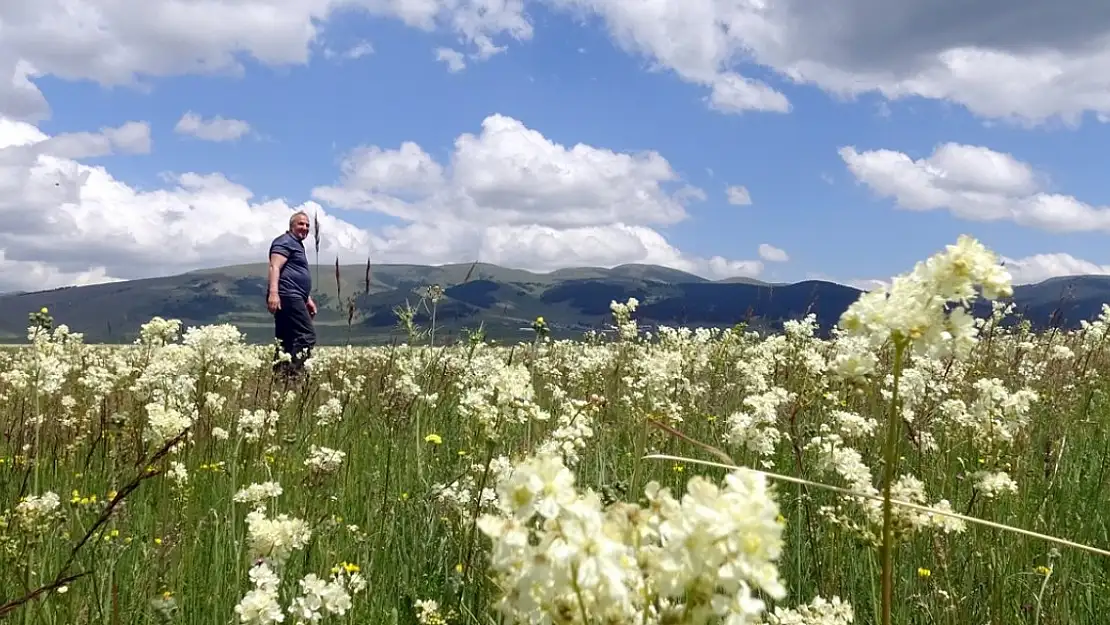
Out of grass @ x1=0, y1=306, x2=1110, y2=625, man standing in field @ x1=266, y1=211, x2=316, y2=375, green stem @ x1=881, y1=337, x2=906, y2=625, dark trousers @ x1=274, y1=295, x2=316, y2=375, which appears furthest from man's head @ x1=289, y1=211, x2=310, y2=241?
green stem @ x1=881, y1=337, x2=906, y2=625

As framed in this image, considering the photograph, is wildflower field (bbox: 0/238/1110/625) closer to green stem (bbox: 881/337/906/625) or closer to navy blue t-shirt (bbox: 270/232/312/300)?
green stem (bbox: 881/337/906/625)

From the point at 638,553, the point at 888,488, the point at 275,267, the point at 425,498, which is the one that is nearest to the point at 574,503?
the point at 638,553

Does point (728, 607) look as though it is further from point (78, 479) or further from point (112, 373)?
point (112, 373)

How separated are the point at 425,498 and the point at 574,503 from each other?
3.14m

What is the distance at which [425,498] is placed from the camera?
14.2ft

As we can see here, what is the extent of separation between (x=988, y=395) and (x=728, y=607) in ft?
12.9

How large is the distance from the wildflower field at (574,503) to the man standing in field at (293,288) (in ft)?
13.9

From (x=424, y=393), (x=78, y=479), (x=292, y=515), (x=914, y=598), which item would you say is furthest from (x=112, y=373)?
(x=914, y=598)

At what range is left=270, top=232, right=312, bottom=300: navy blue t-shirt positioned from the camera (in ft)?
38.9

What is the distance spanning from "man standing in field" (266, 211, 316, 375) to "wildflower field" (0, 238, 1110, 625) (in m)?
4.23

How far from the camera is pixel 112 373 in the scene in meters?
6.97

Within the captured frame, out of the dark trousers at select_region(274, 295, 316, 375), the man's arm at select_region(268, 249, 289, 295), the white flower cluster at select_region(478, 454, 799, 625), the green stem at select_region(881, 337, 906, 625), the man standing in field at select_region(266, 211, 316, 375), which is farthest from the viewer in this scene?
the dark trousers at select_region(274, 295, 316, 375)

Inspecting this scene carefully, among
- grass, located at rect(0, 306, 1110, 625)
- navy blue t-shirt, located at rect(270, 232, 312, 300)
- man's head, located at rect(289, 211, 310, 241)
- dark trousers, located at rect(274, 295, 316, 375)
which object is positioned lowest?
grass, located at rect(0, 306, 1110, 625)

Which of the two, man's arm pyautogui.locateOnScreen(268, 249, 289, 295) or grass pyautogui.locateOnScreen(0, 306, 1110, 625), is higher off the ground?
man's arm pyautogui.locateOnScreen(268, 249, 289, 295)
